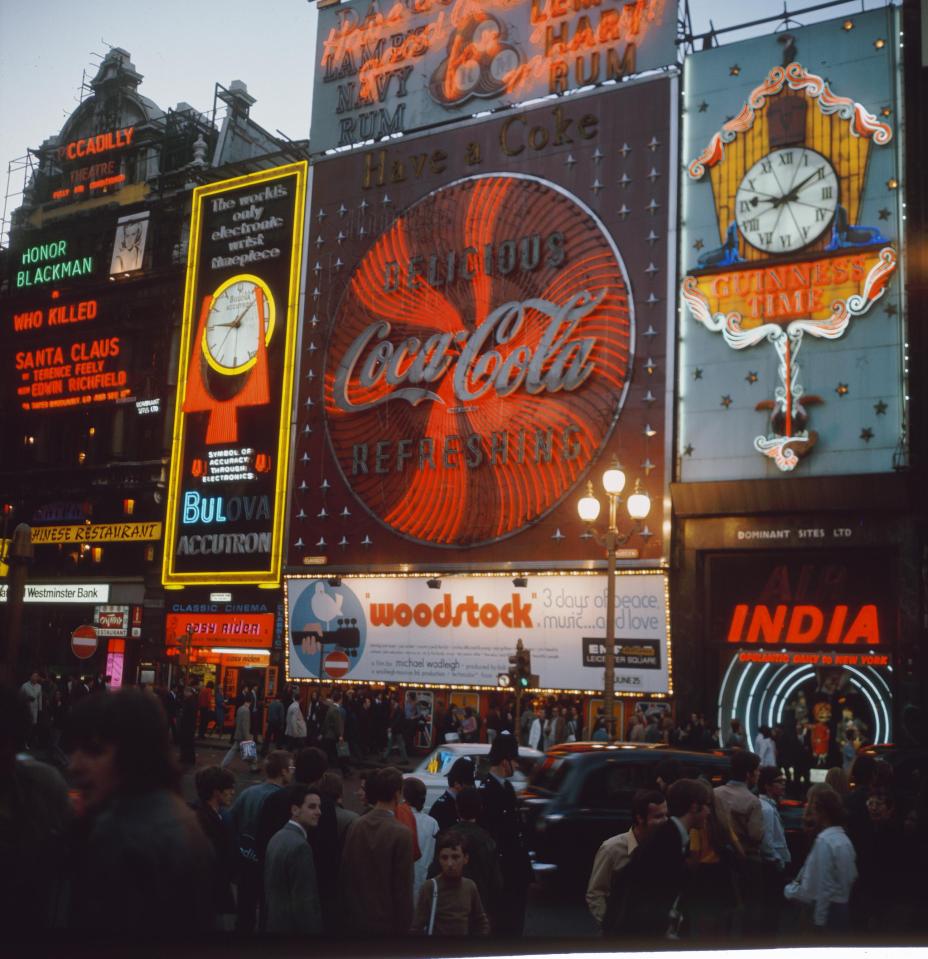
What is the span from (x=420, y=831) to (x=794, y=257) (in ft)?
76.3

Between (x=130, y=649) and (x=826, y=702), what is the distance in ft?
88.8

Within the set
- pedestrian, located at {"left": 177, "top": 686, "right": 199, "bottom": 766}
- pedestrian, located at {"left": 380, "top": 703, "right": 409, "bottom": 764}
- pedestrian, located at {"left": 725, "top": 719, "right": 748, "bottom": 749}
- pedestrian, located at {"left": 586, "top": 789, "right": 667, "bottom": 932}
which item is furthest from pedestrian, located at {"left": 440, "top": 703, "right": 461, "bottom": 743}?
pedestrian, located at {"left": 586, "top": 789, "right": 667, "bottom": 932}

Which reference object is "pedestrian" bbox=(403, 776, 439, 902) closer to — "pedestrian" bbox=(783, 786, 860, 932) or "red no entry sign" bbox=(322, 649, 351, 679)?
"pedestrian" bbox=(783, 786, 860, 932)

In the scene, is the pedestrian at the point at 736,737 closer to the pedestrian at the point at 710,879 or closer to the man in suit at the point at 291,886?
the pedestrian at the point at 710,879

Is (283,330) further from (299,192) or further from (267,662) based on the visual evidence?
(267,662)

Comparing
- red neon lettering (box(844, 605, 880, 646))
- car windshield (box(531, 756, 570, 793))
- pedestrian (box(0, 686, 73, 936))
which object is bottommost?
car windshield (box(531, 756, 570, 793))

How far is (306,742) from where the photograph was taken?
1128 inches

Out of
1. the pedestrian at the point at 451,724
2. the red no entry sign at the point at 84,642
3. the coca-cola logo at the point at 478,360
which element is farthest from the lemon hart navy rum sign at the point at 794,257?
the red no entry sign at the point at 84,642

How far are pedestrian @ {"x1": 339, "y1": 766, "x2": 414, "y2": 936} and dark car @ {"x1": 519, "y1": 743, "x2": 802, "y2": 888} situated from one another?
20.5 feet

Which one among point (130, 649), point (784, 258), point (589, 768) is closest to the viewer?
point (589, 768)

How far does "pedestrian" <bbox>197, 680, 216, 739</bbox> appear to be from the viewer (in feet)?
114

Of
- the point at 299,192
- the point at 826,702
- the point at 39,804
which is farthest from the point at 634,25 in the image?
the point at 39,804

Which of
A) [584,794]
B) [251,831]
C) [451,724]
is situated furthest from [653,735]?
[251,831]

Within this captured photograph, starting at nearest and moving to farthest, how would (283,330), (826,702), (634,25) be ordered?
(826,702), (634,25), (283,330)
